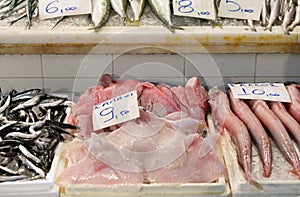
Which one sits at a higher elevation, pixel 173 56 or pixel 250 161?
pixel 173 56

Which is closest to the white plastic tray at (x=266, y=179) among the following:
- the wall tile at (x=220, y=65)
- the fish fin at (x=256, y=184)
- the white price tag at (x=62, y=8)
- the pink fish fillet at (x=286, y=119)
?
the fish fin at (x=256, y=184)

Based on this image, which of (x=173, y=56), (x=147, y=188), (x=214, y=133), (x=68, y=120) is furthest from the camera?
(x=173, y=56)

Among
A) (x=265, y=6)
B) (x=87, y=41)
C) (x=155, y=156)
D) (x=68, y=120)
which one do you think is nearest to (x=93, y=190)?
(x=155, y=156)

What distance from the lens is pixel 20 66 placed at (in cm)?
236

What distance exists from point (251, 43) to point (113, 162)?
813 mm

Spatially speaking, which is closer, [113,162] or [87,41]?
[113,162]

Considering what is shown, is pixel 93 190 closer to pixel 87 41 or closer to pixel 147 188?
pixel 147 188

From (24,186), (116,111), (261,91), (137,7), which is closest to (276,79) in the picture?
(261,91)

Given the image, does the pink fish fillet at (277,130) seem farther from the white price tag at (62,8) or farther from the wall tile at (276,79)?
the white price tag at (62,8)

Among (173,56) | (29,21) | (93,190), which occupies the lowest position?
(93,190)

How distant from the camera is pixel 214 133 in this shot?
6.61 feet

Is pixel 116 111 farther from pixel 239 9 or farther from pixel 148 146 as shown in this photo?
pixel 239 9

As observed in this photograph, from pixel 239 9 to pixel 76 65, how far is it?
773mm

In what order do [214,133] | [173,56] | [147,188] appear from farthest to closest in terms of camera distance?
[173,56] → [214,133] → [147,188]
